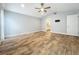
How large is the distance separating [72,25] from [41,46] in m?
0.68

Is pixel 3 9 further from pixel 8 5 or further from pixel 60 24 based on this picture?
pixel 60 24

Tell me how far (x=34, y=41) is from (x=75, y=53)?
0.76 metres

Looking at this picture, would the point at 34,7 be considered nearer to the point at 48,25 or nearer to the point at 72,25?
the point at 48,25

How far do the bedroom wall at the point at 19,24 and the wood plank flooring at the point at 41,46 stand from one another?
4.5 inches

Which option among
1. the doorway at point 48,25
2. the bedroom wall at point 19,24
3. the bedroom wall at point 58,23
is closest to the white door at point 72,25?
the bedroom wall at point 58,23

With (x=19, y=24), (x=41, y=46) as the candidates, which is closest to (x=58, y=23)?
(x=41, y=46)

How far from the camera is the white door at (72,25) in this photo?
2.27 meters

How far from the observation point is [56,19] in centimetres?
235

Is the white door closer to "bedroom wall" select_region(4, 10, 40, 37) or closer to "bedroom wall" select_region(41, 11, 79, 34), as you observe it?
"bedroom wall" select_region(41, 11, 79, 34)

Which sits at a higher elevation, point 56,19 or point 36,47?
point 56,19

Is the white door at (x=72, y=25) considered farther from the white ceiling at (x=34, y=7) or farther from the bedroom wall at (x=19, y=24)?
the bedroom wall at (x=19, y=24)

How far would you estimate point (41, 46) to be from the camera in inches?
89.3

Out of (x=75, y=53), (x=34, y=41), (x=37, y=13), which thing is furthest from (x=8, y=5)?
(x=75, y=53)

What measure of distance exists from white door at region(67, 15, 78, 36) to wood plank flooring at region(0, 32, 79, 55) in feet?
0.30
